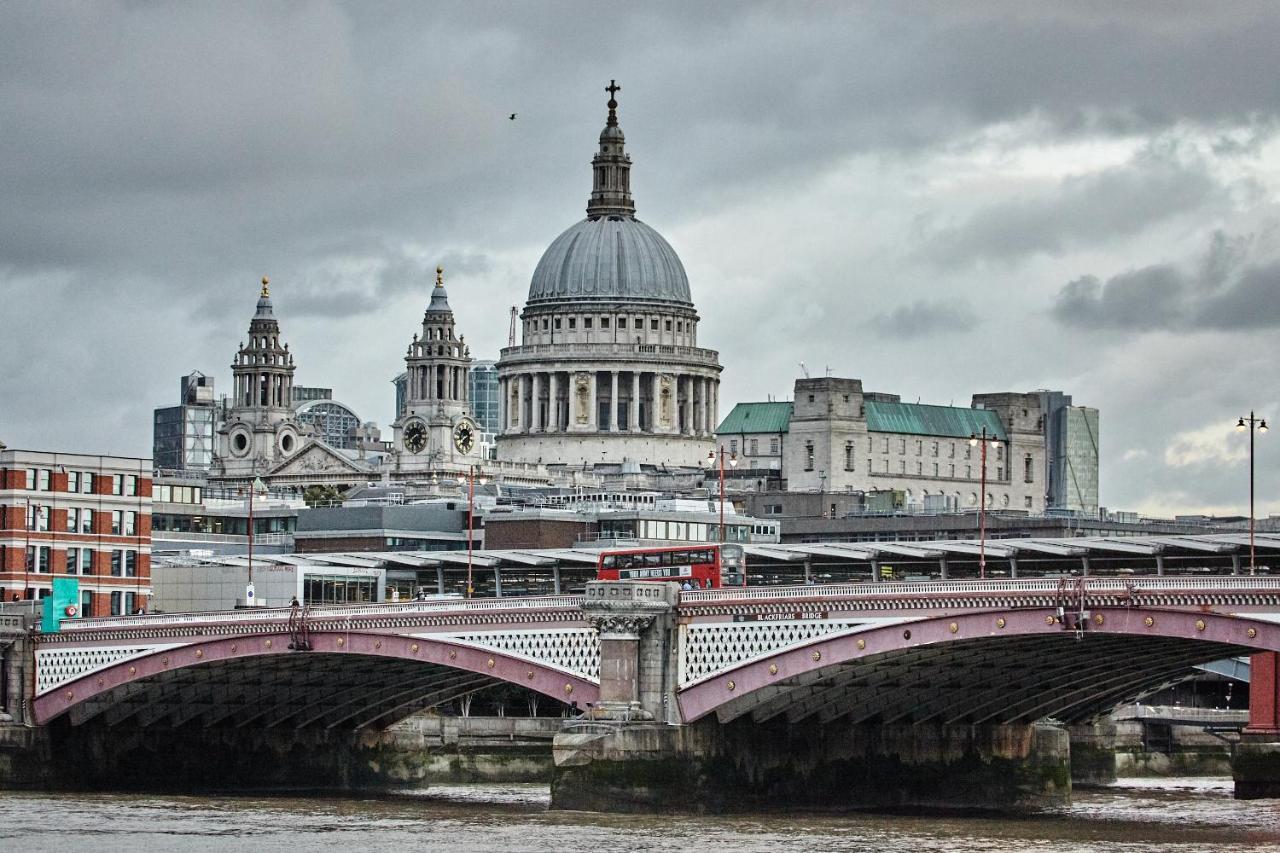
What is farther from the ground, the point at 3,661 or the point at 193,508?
the point at 193,508

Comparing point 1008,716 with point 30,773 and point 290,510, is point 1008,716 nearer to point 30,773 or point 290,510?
point 30,773

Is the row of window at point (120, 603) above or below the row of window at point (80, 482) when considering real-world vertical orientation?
below

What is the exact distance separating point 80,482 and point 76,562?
291cm

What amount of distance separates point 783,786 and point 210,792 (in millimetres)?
20860

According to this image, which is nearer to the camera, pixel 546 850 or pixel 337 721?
pixel 546 850

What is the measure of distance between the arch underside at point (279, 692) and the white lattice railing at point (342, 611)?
4.57ft

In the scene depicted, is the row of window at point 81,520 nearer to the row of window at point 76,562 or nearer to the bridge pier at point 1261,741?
the row of window at point 76,562

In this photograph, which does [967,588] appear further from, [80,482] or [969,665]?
[80,482]

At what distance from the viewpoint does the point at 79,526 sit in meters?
126

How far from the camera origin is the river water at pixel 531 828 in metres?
81.1

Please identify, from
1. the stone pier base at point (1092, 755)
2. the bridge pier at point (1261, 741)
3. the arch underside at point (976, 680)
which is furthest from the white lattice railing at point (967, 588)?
the stone pier base at point (1092, 755)

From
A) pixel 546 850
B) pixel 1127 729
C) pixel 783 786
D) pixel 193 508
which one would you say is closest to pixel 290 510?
pixel 193 508

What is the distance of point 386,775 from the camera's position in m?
112

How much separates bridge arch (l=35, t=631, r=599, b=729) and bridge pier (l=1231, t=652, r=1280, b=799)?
21881 mm
